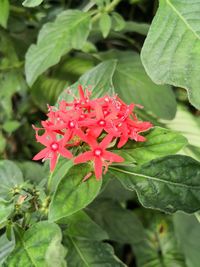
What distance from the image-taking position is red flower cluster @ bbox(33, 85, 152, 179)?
0.75m

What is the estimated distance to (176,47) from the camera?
78 cm

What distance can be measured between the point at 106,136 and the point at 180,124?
1.92ft

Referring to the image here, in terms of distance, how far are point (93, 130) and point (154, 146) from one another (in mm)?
119

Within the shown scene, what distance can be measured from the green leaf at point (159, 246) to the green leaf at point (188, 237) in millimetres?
88

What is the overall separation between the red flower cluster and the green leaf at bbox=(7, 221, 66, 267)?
0.11 m

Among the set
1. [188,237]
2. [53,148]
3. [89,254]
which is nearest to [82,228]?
[89,254]

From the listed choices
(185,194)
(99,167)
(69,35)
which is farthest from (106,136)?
(69,35)

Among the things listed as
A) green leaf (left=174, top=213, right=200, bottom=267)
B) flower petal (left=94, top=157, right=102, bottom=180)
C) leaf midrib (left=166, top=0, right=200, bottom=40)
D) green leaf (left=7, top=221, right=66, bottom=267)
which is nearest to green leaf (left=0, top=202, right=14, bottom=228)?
green leaf (left=7, top=221, right=66, bottom=267)

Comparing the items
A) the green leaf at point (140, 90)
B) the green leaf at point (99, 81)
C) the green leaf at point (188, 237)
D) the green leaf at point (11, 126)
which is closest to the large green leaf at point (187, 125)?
the green leaf at point (140, 90)

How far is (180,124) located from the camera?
1.31 metres

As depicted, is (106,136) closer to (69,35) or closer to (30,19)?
(69,35)

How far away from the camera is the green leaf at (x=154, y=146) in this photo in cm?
80

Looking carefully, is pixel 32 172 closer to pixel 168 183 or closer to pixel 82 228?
pixel 82 228

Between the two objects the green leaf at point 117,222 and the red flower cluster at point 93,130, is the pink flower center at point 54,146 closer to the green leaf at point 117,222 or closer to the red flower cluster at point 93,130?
the red flower cluster at point 93,130
